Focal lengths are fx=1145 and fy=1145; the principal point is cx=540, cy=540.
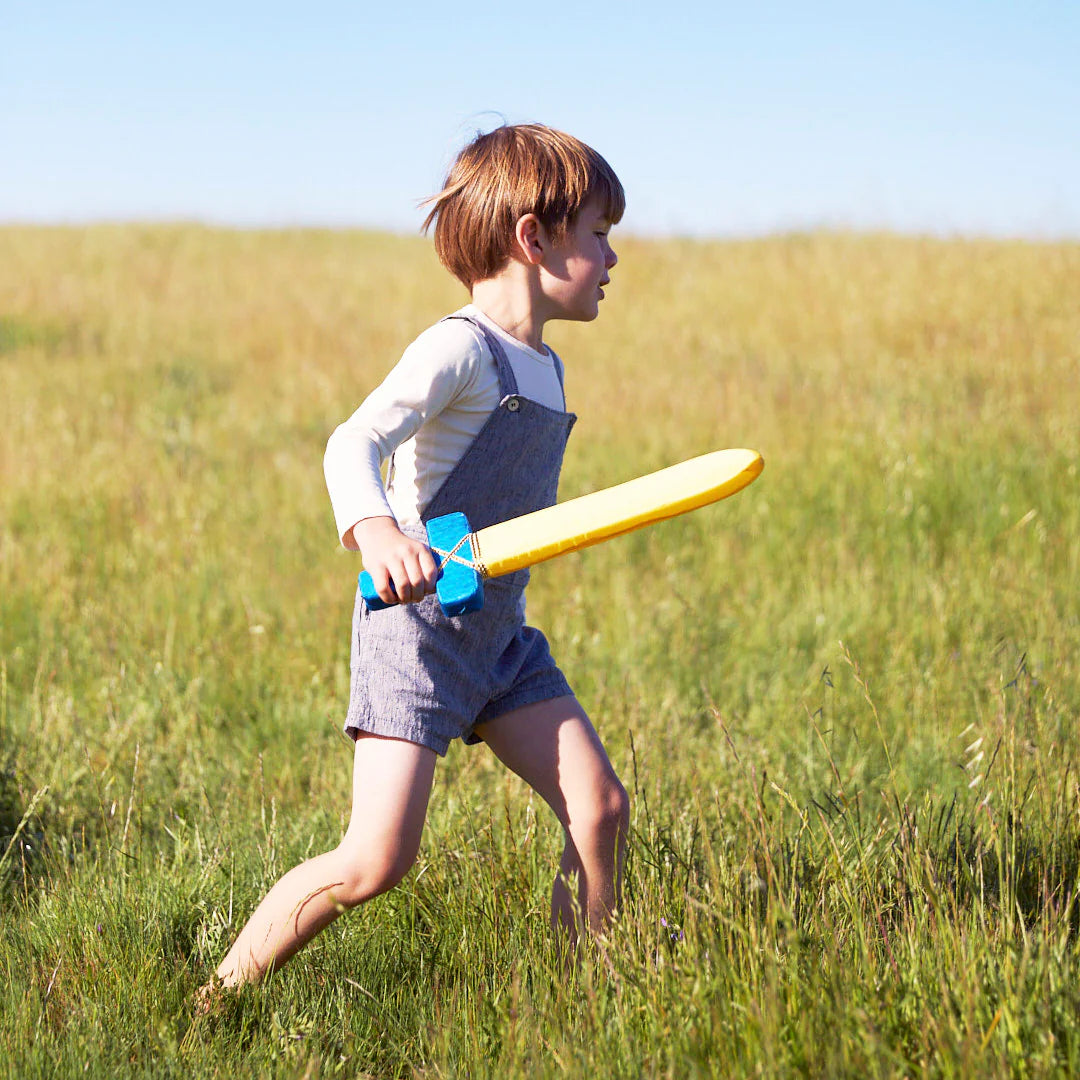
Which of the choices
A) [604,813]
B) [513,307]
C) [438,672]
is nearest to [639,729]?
[604,813]

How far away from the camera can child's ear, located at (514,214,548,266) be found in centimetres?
216

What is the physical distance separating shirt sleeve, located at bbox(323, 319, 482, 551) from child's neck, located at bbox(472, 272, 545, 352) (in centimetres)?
15

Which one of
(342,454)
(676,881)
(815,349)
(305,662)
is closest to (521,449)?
(342,454)

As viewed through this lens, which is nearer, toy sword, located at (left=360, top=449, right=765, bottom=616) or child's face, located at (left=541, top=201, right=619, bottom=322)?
toy sword, located at (left=360, top=449, right=765, bottom=616)

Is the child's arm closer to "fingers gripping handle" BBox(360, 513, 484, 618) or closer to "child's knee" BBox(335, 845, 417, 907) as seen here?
"fingers gripping handle" BBox(360, 513, 484, 618)

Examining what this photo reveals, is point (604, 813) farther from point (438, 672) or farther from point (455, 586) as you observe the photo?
point (455, 586)

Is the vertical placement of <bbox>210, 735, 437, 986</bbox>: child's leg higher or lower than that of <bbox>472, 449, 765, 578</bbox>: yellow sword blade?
lower

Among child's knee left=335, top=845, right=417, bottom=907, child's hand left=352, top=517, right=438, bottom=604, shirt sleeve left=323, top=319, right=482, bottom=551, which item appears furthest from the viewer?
child's knee left=335, top=845, right=417, bottom=907

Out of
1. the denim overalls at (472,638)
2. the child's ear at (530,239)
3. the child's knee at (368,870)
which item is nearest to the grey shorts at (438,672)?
the denim overalls at (472,638)

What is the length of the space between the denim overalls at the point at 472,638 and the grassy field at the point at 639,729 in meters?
0.35

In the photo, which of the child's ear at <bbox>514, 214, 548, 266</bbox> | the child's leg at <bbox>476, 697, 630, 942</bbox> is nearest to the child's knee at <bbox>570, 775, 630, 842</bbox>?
the child's leg at <bbox>476, 697, 630, 942</bbox>

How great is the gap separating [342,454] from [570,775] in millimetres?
741

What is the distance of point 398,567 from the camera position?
176cm

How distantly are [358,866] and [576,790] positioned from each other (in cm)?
42
